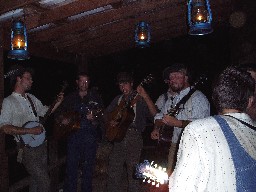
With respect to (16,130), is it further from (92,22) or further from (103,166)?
(103,166)

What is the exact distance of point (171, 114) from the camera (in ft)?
15.3

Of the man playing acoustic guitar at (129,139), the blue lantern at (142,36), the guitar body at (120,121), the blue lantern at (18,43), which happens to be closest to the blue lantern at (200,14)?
the blue lantern at (142,36)

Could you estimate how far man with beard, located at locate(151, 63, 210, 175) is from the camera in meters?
4.39

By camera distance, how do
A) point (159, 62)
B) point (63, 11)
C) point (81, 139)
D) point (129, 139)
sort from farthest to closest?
point (159, 62) → point (81, 139) → point (129, 139) → point (63, 11)

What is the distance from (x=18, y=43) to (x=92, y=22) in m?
2.03

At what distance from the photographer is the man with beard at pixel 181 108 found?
4387mm

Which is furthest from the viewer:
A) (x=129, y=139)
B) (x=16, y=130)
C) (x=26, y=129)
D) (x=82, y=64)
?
(x=82, y=64)

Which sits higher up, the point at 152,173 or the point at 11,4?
the point at 11,4

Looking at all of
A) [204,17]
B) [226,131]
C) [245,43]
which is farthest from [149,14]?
[226,131]

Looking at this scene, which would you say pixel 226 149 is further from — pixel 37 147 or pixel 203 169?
pixel 37 147

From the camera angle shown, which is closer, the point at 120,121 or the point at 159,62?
the point at 120,121

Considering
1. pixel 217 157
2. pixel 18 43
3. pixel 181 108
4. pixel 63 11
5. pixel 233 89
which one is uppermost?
pixel 63 11

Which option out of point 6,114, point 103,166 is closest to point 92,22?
point 6,114

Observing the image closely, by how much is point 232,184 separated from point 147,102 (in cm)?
382
